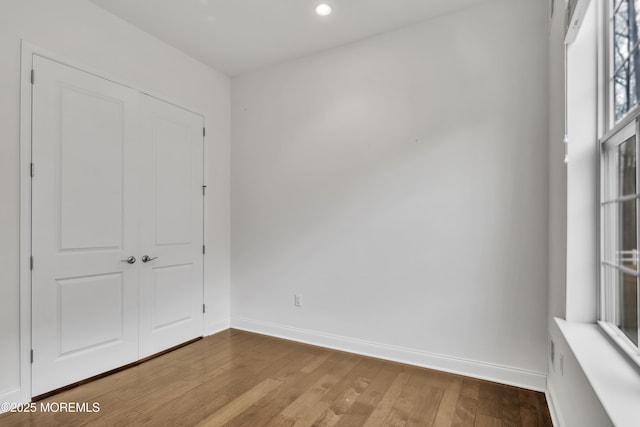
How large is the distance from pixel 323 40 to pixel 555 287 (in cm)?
281

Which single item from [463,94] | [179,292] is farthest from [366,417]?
[463,94]

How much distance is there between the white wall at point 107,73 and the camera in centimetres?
223

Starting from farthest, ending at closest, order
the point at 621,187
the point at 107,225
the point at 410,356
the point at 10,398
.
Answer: the point at 410,356 < the point at 107,225 < the point at 10,398 < the point at 621,187

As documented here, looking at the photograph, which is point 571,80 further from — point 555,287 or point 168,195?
point 168,195

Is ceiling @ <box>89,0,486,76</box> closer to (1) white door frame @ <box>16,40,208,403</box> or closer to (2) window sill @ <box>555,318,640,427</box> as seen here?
(1) white door frame @ <box>16,40,208,403</box>

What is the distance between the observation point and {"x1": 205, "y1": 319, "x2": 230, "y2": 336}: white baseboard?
3740mm

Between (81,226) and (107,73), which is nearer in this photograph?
(81,226)

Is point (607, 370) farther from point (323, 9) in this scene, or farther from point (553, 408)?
point (323, 9)

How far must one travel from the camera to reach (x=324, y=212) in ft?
11.2

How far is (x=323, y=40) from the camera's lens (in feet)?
10.7

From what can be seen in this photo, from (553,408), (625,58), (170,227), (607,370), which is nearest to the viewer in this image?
(607,370)

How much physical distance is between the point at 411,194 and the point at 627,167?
1.56 m

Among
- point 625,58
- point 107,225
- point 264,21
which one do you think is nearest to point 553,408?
point 625,58

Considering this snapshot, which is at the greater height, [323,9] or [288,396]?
[323,9]
